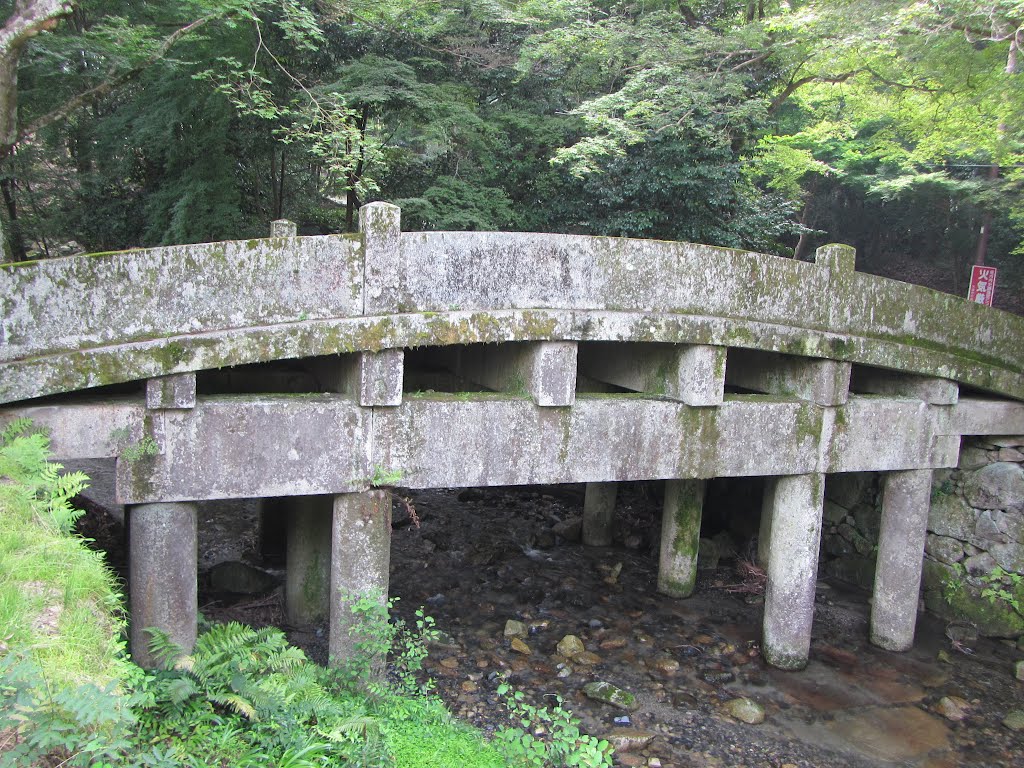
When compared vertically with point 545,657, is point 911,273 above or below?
above

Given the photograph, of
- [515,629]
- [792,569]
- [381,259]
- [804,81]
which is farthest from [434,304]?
[804,81]

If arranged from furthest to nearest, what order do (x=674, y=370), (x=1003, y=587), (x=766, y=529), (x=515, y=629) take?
(x=766, y=529) → (x=1003, y=587) → (x=515, y=629) → (x=674, y=370)

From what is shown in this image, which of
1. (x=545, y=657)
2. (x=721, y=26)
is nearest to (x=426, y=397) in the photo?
(x=545, y=657)

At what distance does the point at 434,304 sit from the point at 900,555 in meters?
→ 6.50

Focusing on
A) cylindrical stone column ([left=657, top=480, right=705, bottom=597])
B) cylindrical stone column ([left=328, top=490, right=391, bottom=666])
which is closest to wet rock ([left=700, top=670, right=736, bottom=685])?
cylindrical stone column ([left=657, top=480, right=705, bottom=597])

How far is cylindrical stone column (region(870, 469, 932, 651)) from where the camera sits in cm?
916

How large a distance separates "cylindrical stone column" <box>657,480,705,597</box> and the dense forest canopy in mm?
5541

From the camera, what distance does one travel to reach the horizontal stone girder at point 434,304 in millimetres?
5852

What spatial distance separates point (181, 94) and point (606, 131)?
7.67 m

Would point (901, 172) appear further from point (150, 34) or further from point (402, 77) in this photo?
point (150, 34)

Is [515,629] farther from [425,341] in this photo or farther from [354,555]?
[425,341]

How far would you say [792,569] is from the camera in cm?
863

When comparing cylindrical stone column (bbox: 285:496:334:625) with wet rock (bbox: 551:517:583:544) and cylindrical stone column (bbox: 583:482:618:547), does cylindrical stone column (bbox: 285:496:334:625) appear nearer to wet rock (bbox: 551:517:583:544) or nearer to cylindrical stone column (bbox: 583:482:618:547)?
wet rock (bbox: 551:517:583:544)

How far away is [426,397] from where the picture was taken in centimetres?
723
